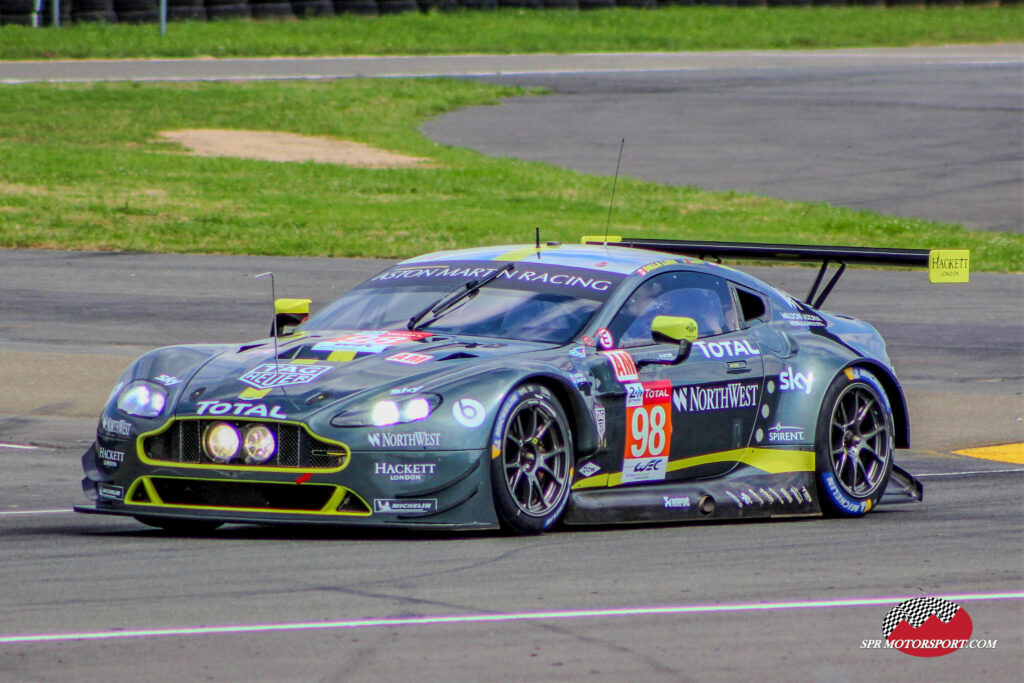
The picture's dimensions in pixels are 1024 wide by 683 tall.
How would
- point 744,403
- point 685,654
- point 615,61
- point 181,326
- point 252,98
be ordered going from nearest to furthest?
point 685,654, point 744,403, point 181,326, point 252,98, point 615,61

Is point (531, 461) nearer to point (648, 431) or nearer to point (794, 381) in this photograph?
point (648, 431)

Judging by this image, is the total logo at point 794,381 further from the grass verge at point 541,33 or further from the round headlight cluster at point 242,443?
the grass verge at point 541,33

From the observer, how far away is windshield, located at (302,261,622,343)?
7688 mm

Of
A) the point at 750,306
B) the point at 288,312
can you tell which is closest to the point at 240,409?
the point at 288,312

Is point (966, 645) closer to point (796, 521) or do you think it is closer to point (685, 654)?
point (685, 654)

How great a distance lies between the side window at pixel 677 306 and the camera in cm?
782

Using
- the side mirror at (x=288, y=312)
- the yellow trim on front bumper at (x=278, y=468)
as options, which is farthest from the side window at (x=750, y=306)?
the yellow trim on front bumper at (x=278, y=468)

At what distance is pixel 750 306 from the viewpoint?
8578mm

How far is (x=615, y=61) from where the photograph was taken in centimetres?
4269

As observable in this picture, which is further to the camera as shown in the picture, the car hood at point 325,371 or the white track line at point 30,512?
the white track line at point 30,512

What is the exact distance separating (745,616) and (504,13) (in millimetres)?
43406

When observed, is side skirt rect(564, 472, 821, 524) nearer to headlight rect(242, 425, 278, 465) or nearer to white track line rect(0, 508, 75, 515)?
headlight rect(242, 425, 278, 465)

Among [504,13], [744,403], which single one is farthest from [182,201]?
[504,13]
